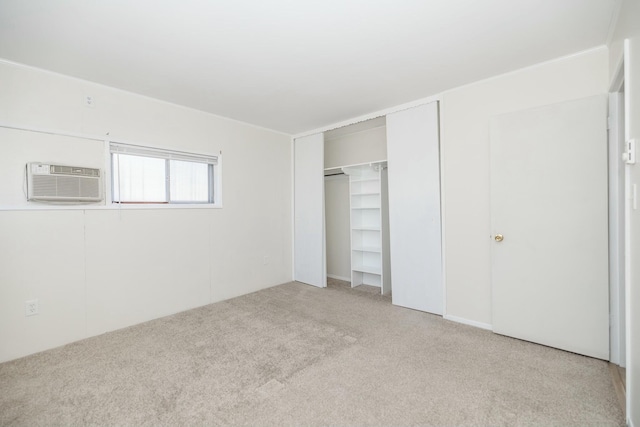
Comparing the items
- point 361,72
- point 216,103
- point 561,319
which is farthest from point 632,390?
point 216,103

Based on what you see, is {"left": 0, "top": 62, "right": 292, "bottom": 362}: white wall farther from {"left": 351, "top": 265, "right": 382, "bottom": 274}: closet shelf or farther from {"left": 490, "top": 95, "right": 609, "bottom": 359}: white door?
{"left": 490, "top": 95, "right": 609, "bottom": 359}: white door

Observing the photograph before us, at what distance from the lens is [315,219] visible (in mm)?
4441

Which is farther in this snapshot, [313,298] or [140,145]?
[313,298]

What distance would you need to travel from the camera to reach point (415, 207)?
334 cm

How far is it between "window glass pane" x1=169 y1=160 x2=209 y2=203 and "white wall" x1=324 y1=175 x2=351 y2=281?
213 cm

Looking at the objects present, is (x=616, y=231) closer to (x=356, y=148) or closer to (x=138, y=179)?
(x=356, y=148)

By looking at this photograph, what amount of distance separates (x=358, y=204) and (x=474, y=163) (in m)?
1.98

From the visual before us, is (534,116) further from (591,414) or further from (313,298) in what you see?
(313,298)

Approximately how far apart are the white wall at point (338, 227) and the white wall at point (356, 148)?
0.32 m

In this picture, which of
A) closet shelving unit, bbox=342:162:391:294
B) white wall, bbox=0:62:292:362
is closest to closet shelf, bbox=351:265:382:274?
closet shelving unit, bbox=342:162:391:294

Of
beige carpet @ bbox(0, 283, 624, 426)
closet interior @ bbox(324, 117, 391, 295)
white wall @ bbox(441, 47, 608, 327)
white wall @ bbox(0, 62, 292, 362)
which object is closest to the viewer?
beige carpet @ bbox(0, 283, 624, 426)

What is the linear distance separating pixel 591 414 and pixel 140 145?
425cm

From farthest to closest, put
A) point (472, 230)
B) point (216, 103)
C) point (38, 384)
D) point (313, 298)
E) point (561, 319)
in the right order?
1. point (313, 298)
2. point (216, 103)
3. point (472, 230)
4. point (561, 319)
5. point (38, 384)

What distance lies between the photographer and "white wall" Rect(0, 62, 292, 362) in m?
2.36
